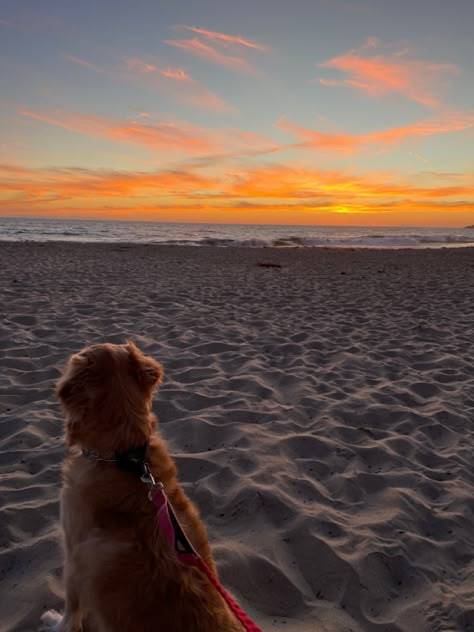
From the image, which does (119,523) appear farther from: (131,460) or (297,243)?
(297,243)

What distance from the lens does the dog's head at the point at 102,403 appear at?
6.73 ft

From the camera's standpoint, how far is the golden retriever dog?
1.58 metres

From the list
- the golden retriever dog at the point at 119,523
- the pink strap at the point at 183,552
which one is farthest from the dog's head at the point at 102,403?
the pink strap at the point at 183,552

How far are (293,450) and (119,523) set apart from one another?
253 cm

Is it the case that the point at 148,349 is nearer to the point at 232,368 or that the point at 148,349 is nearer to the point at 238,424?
the point at 232,368

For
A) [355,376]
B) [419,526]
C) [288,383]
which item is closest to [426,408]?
[355,376]

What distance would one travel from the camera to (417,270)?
18812mm

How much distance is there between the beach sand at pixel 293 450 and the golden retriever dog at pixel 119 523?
2.86 ft

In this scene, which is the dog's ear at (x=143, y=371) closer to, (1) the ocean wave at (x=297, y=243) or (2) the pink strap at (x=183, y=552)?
(2) the pink strap at (x=183, y=552)

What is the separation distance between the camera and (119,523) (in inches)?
72.2

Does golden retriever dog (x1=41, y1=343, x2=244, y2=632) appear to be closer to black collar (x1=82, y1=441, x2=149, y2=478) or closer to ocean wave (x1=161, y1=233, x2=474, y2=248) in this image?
black collar (x1=82, y1=441, x2=149, y2=478)

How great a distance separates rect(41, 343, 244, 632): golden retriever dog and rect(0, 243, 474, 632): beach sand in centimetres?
87

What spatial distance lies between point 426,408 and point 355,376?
111cm

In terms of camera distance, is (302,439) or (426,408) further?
(426,408)
